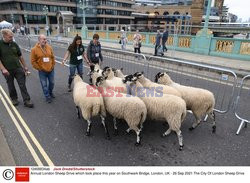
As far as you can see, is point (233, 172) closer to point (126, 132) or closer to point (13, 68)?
point (126, 132)

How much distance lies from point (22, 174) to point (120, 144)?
1.76m

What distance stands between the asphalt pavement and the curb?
0.07 m

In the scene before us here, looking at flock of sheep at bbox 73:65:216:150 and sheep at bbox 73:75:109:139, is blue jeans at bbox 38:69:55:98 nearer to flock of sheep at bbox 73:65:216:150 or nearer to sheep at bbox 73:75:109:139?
flock of sheep at bbox 73:65:216:150

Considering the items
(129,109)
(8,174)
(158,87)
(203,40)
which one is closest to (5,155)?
(8,174)

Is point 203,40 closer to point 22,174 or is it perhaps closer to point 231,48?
point 231,48

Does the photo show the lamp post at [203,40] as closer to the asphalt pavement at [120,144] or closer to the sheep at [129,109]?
the asphalt pavement at [120,144]

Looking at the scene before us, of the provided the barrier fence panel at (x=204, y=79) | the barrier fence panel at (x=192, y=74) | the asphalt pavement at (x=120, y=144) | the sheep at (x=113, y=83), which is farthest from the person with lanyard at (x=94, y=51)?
the asphalt pavement at (x=120, y=144)

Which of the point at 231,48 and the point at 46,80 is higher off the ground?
the point at 231,48

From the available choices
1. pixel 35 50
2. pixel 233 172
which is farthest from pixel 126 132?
pixel 35 50

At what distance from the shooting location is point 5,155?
3.33 metres

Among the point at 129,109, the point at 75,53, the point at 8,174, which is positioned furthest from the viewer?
the point at 75,53

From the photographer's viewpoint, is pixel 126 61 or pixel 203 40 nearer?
pixel 126 61

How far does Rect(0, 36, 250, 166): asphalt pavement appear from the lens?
3.27 metres

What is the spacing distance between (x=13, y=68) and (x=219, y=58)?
11955 millimetres
